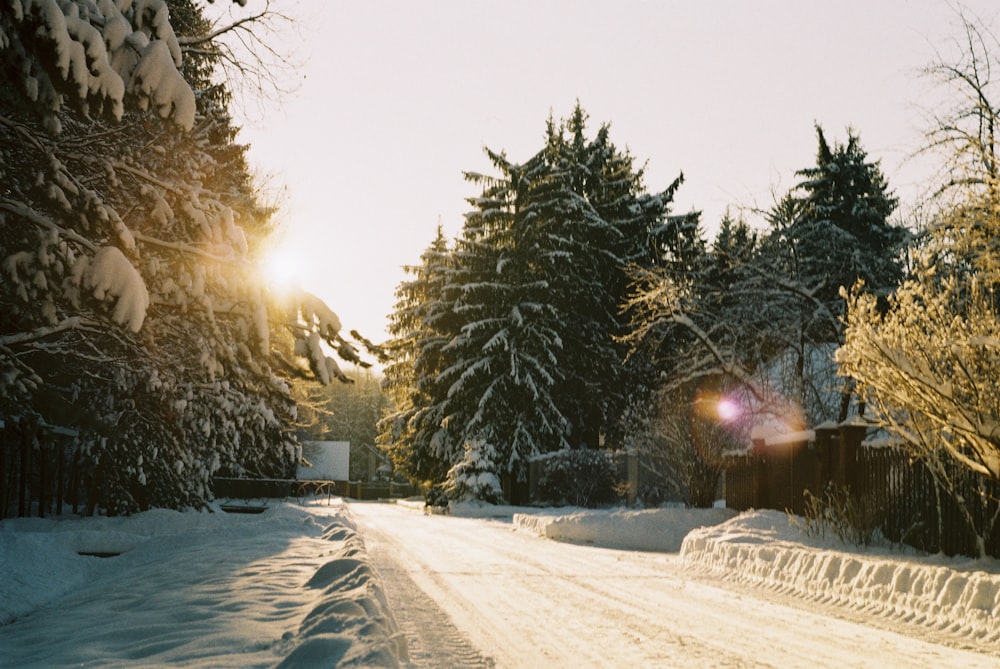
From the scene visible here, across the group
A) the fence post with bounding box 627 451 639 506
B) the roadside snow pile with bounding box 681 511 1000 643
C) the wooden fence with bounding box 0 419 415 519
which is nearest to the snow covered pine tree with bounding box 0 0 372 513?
the wooden fence with bounding box 0 419 415 519

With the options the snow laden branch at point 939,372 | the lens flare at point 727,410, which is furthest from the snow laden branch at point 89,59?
the lens flare at point 727,410


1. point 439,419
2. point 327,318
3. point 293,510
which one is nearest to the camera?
point 327,318

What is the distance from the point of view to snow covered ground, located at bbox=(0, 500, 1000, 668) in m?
6.24

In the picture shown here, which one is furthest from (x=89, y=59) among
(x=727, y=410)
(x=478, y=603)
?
(x=727, y=410)

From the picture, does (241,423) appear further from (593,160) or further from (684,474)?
(593,160)

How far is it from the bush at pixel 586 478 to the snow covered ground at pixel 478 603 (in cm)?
1643

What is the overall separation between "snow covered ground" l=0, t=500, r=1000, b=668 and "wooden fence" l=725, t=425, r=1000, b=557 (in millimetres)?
556

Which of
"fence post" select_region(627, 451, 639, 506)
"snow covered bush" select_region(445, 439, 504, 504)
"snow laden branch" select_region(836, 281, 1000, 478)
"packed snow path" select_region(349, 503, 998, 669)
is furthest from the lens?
"snow covered bush" select_region(445, 439, 504, 504)

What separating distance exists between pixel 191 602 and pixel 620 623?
4.05 m

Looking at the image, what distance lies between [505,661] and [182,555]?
6800mm

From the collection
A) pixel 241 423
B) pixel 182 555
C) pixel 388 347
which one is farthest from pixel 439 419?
pixel 388 347

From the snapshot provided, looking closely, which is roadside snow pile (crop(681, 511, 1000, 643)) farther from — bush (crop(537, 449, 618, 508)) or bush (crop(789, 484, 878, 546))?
bush (crop(537, 449, 618, 508))

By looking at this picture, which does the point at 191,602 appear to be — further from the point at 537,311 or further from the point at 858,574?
the point at 537,311

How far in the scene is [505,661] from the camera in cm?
684
